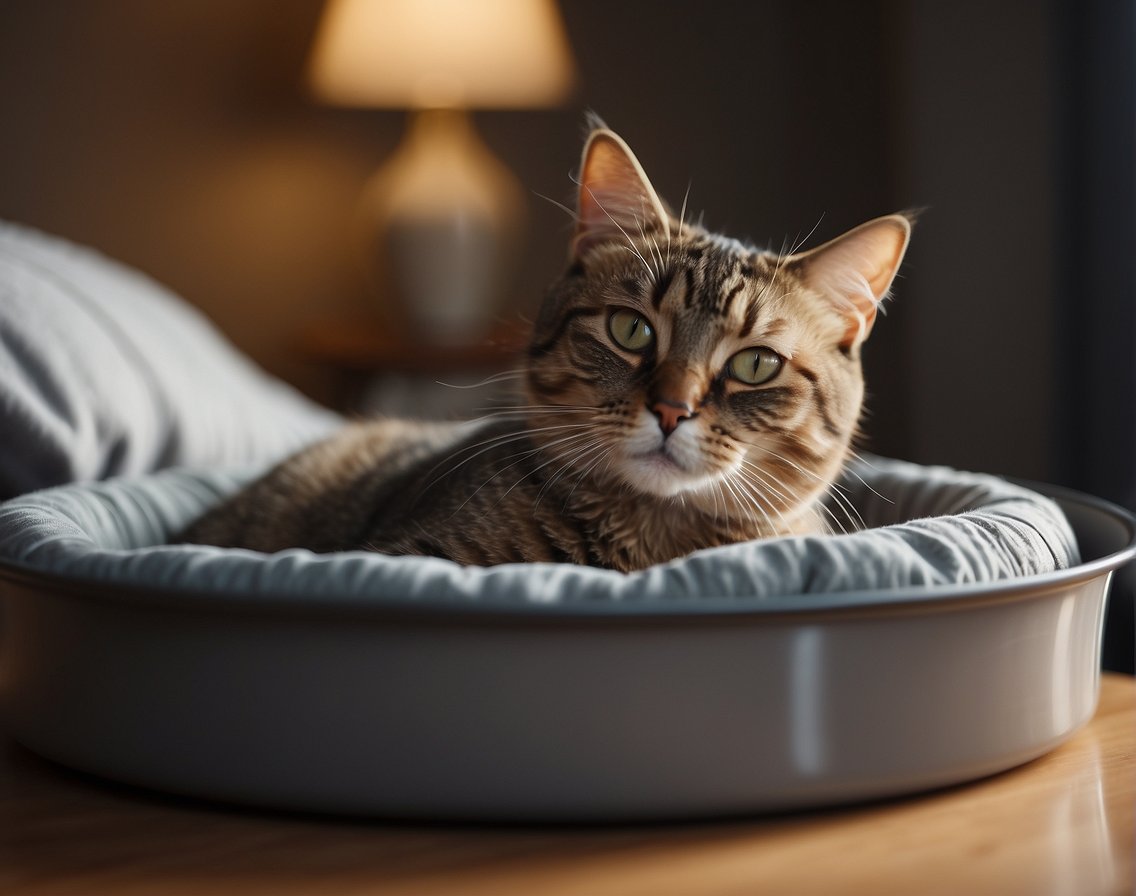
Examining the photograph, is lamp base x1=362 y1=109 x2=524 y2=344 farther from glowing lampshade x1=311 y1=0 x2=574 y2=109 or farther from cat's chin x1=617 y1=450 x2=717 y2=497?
cat's chin x1=617 y1=450 x2=717 y2=497

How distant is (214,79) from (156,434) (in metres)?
1.98

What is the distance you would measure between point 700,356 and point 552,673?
404 millimetres

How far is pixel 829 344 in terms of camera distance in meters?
1.02

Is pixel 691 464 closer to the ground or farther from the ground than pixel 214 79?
closer to the ground

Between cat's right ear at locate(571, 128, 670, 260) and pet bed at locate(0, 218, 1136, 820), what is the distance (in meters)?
0.43

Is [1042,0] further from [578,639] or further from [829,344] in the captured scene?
[578,639]

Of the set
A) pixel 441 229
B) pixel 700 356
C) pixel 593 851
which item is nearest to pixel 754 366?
pixel 700 356

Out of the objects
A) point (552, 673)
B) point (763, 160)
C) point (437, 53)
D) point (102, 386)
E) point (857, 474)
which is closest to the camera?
point (552, 673)

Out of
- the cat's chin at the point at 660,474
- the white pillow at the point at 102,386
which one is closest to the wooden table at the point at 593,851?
the cat's chin at the point at 660,474

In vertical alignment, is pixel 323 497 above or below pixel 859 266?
below

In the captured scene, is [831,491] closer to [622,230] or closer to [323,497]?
[622,230]

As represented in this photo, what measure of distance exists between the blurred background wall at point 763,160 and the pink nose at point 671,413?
1.71 m

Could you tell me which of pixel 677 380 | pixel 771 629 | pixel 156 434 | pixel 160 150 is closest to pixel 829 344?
pixel 677 380

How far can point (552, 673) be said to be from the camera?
0.60 m
